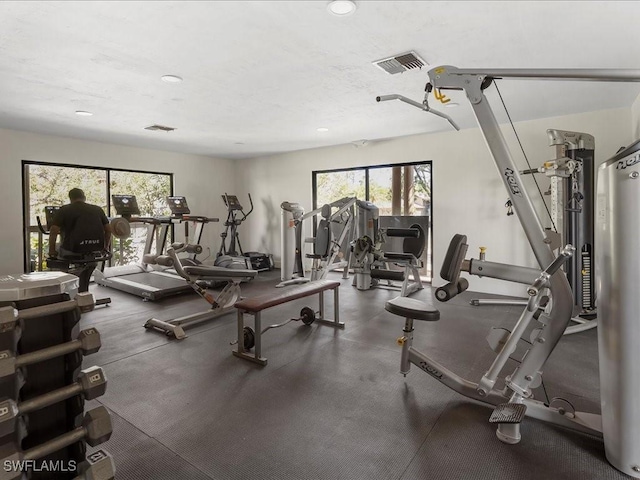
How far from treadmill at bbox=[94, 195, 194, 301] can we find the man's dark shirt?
1100mm

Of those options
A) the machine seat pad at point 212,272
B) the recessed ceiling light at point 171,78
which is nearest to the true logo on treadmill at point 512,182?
the machine seat pad at point 212,272

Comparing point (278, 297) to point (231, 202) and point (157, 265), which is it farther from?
point (231, 202)

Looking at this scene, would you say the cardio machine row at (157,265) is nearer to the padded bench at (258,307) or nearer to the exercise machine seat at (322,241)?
the exercise machine seat at (322,241)

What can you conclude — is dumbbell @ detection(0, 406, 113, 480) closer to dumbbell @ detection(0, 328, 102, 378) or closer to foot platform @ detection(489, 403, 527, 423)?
dumbbell @ detection(0, 328, 102, 378)

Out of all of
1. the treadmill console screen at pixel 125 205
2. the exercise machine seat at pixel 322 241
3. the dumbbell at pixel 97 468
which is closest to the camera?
the dumbbell at pixel 97 468

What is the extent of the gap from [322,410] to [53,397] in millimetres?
1638

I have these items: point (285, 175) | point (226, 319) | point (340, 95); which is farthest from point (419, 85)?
point (285, 175)

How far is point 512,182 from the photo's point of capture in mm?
2059

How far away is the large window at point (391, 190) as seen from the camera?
6094 mm

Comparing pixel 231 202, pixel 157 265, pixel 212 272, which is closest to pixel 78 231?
pixel 212 272

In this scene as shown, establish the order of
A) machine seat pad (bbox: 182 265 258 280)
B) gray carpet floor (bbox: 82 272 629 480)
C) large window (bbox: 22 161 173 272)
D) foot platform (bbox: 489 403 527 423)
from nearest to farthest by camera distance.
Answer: gray carpet floor (bbox: 82 272 629 480) < foot platform (bbox: 489 403 527 423) < machine seat pad (bbox: 182 265 258 280) < large window (bbox: 22 161 173 272)

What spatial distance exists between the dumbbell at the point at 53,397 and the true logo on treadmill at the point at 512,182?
2.11m

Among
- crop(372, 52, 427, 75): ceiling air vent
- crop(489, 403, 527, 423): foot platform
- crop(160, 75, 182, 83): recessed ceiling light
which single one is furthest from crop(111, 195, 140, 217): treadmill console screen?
crop(489, 403, 527, 423): foot platform

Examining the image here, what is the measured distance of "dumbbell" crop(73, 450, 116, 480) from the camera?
Answer: 1004 millimetres
